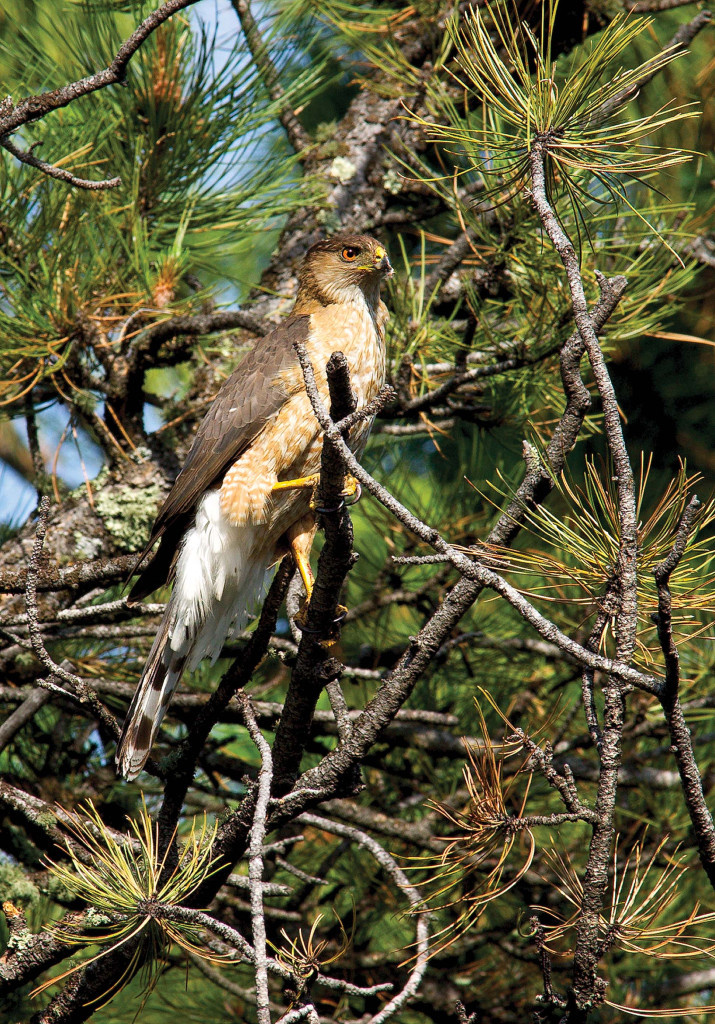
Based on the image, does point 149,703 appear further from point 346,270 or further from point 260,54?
point 260,54

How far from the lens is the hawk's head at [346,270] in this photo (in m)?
3.32

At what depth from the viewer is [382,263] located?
3246mm

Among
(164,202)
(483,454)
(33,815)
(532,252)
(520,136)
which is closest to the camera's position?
(520,136)

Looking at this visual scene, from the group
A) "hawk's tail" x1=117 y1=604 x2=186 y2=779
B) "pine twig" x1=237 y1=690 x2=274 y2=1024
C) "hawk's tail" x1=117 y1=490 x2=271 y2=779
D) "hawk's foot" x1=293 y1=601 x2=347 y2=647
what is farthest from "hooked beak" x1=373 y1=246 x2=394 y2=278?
"pine twig" x1=237 y1=690 x2=274 y2=1024

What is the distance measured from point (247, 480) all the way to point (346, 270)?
93cm

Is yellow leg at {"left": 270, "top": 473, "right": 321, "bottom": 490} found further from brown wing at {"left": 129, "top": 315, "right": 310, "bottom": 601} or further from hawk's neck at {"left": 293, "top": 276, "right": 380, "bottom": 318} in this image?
hawk's neck at {"left": 293, "top": 276, "right": 380, "bottom": 318}

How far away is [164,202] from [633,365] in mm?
2245

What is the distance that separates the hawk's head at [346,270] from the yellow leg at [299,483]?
2.58 feet

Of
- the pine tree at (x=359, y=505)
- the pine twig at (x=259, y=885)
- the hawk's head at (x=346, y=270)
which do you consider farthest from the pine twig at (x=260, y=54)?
the pine twig at (x=259, y=885)

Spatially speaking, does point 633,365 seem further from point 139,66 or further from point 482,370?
point 139,66

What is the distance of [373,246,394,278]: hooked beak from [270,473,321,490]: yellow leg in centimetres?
82

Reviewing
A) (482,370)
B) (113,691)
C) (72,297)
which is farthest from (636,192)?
(113,691)

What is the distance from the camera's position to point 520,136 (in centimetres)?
216

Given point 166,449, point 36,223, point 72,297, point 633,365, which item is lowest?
point 633,365
